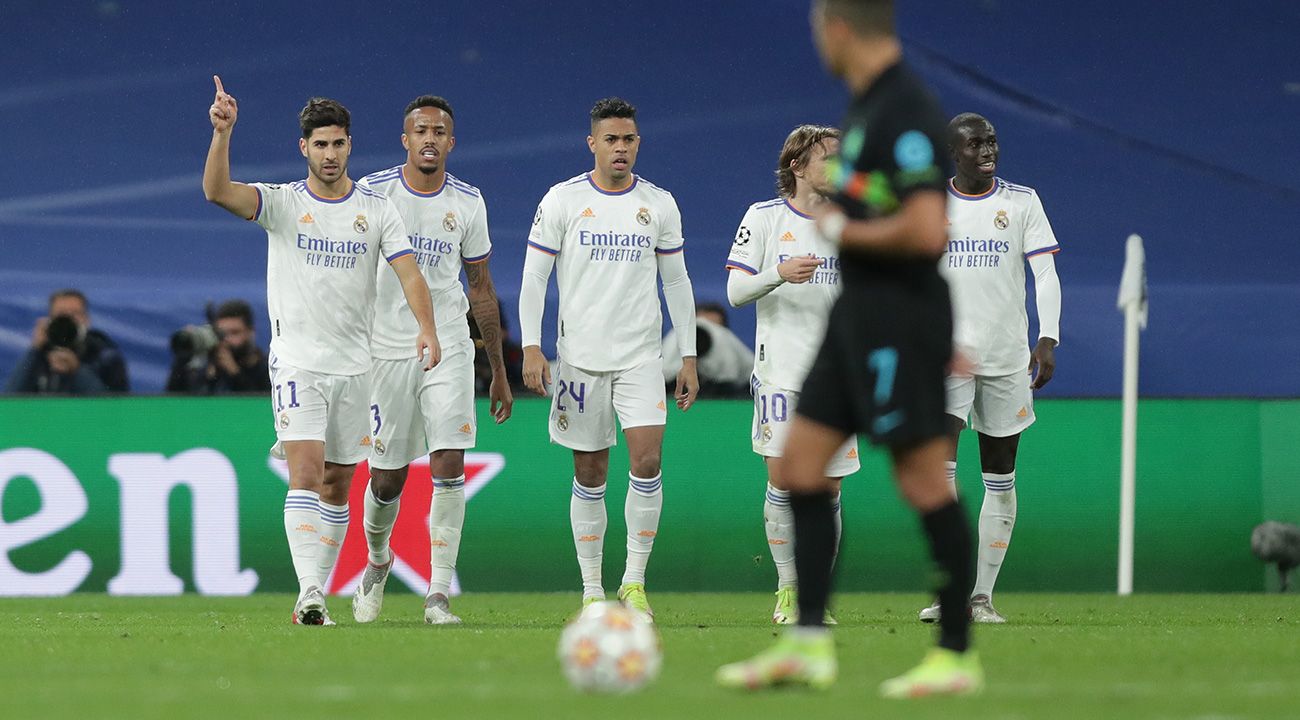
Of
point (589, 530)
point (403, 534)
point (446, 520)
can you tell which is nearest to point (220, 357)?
point (403, 534)

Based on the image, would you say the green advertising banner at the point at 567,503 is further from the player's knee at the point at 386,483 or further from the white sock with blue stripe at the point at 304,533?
the white sock with blue stripe at the point at 304,533

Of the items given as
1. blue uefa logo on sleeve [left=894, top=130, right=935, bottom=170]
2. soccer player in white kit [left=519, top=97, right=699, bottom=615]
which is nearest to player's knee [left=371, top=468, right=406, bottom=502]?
soccer player in white kit [left=519, top=97, right=699, bottom=615]

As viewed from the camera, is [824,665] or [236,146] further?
[236,146]

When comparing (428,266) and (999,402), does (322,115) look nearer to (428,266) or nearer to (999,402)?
(428,266)

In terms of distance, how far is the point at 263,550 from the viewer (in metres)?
12.5

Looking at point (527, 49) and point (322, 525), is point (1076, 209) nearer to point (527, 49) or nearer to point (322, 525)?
point (527, 49)

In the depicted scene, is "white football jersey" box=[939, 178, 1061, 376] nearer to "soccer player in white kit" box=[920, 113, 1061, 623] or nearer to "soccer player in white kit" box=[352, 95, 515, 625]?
"soccer player in white kit" box=[920, 113, 1061, 623]

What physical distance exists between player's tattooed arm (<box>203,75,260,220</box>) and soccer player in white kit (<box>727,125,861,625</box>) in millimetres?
2467

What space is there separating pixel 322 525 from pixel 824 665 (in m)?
4.26

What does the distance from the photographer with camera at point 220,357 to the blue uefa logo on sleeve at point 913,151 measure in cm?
911

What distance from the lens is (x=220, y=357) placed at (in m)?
13.9

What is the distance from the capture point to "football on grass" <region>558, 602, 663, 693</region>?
16.6ft

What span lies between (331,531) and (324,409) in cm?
66

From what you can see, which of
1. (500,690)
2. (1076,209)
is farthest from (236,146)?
(500,690)
